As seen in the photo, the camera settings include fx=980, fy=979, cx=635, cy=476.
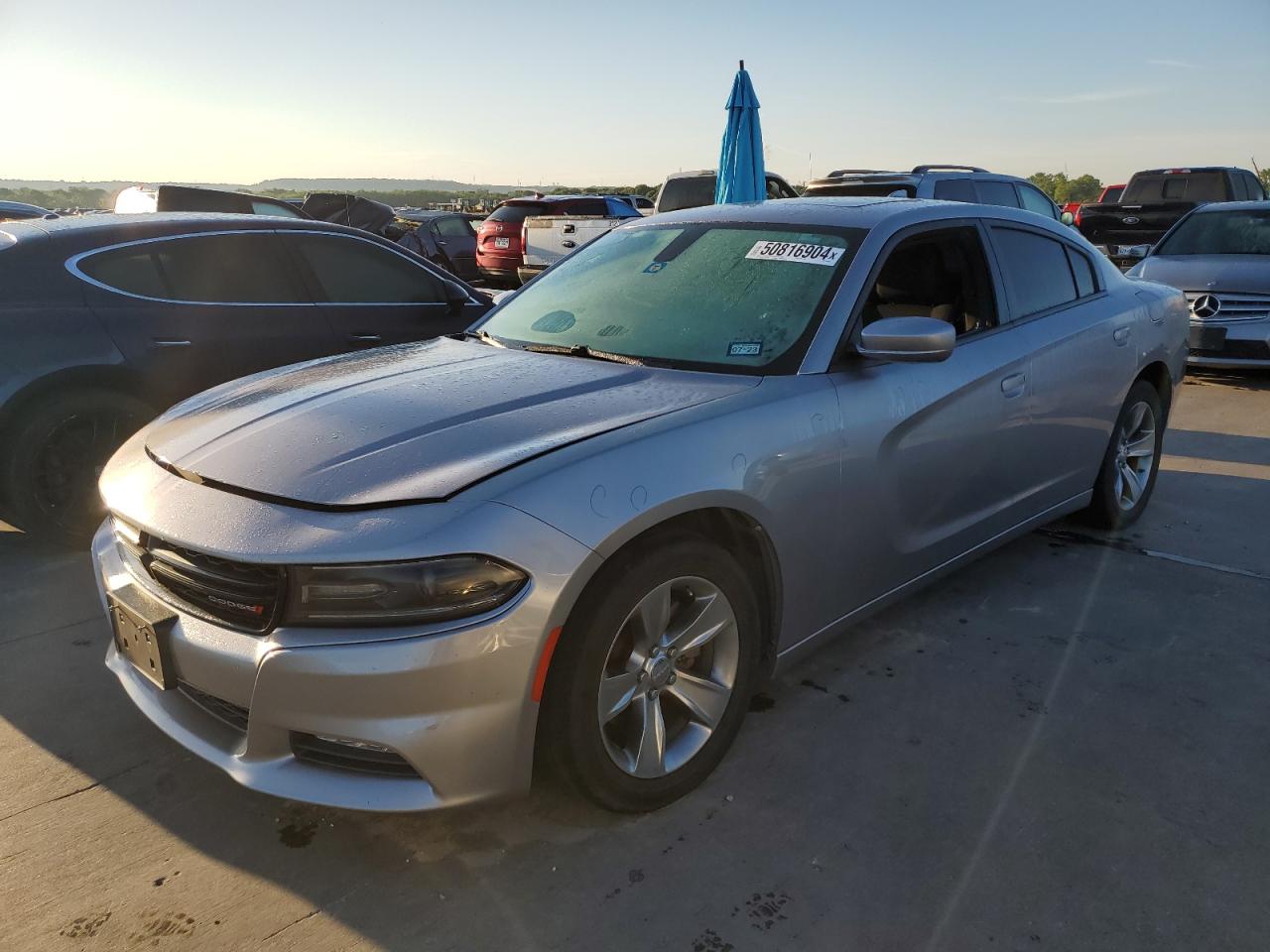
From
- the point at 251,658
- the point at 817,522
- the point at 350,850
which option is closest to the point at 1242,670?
the point at 817,522

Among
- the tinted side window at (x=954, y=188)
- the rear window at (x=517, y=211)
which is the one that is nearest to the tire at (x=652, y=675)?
the tinted side window at (x=954, y=188)

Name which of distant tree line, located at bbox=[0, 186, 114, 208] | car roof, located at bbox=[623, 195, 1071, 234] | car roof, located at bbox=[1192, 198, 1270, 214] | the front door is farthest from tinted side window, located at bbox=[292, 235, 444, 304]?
distant tree line, located at bbox=[0, 186, 114, 208]

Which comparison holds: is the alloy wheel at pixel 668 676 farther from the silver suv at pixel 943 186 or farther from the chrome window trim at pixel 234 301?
the silver suv at pixel 943 186

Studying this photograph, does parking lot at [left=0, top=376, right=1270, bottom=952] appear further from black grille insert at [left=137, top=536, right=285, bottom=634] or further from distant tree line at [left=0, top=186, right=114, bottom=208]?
distant tree line at [left=0, top=186, right=114, bottom=208]

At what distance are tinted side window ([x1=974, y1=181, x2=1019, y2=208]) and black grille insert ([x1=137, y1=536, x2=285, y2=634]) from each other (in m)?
9.98

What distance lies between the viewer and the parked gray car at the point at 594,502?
210 centimetres

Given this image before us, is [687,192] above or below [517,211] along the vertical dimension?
above

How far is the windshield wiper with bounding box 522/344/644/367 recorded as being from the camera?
122 inches

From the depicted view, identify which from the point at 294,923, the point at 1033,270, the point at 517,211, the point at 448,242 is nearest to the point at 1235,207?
the point at 1033,270

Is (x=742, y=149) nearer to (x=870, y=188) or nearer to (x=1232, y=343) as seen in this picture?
(x=870, y=188)

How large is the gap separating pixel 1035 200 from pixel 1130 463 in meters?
7.63

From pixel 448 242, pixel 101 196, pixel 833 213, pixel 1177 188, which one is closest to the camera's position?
pixel 833 213

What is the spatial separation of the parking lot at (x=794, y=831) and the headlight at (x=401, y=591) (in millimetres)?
695

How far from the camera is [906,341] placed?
9.58ft
